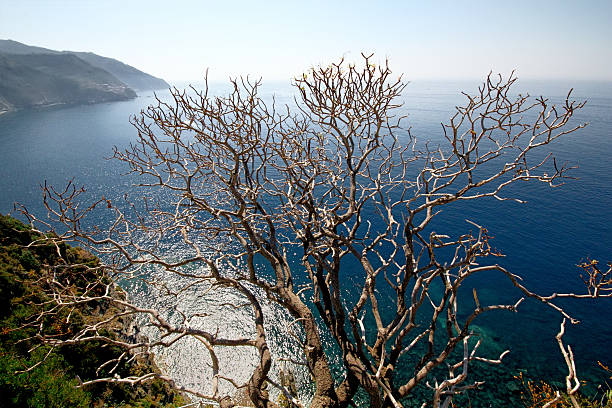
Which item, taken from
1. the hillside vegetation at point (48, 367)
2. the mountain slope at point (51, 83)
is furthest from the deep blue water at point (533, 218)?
the mountain slope at point (51, 83)

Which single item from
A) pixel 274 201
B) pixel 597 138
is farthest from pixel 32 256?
pixel 597 138

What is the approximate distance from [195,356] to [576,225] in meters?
36.2

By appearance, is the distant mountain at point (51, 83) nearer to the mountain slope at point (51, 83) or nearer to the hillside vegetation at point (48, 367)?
the mountain slope at point (51, 83)

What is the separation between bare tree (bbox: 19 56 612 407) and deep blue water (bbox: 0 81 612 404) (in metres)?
3.04

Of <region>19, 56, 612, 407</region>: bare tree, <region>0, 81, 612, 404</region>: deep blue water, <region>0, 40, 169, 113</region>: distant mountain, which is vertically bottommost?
<region>0, 81, 612, 404</region>: deep blue water

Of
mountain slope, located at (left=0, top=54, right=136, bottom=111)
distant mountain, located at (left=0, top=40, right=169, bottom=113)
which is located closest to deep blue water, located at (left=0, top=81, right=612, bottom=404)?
distant mountain, located at (left=0, top=40, right=169, bottom=113)

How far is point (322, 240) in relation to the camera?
12281mm

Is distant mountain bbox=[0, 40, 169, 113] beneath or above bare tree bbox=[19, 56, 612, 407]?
above

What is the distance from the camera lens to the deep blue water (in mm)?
18891

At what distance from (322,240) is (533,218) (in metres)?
30.4

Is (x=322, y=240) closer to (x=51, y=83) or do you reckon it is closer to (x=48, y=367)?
(x=48, y=367)

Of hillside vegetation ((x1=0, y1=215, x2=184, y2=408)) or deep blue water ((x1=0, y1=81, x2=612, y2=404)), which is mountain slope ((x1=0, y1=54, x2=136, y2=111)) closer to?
deep blue water ((x1=0, y1=81, x2=612, y2=404))

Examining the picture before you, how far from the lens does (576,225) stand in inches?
1204

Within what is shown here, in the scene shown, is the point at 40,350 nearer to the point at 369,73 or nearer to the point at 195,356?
the point at 195,356
